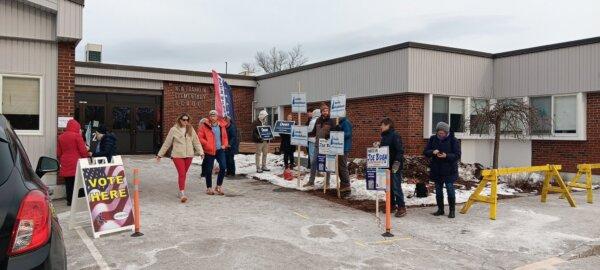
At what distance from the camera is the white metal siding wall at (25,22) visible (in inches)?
358

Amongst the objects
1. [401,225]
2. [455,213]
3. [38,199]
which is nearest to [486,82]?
[455,213]

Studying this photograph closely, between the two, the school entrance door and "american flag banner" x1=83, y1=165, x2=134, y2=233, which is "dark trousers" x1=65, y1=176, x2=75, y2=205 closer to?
"american flag banner" x1=83, y1=165, x2=134, y2=233

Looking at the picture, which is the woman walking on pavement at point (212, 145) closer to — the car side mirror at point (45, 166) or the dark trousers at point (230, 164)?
the dark trousers at point (230, 164)

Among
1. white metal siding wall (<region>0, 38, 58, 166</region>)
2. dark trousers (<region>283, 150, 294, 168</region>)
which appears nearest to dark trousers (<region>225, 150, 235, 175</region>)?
dark trousers (<region>283, 150, 294, 168</region>)

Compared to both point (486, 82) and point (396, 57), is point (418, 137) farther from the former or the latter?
point (486, 82)

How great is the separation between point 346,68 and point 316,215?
34.6 ft

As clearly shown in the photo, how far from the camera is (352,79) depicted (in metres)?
17.8

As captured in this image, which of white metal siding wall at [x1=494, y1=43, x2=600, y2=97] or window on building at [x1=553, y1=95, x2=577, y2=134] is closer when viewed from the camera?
white metal siding wall at [x1=494, y1=43, x2=600, y2=97]

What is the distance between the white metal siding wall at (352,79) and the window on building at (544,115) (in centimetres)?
442

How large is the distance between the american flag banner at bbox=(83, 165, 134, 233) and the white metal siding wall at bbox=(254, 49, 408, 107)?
10.3 meters

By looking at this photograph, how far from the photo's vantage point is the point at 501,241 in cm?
715

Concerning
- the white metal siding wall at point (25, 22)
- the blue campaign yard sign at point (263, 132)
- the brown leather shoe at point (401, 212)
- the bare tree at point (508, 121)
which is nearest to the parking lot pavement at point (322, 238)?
the brown leather shoe at point (401, 212)

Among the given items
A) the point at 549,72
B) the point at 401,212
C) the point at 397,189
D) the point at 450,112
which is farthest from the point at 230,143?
the point at 549,72

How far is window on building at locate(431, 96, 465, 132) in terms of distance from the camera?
15.9 m
